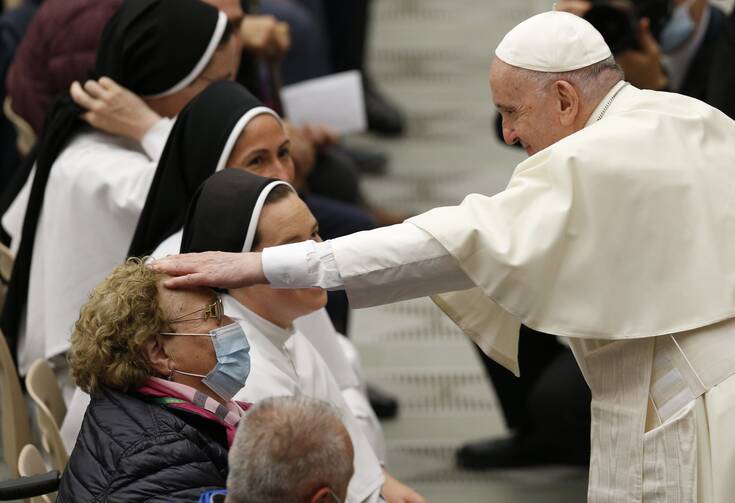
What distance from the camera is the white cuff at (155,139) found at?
4113 millimetres

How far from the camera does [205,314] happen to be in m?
2.86

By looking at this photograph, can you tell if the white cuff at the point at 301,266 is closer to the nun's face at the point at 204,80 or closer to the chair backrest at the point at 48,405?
the chair backrest at the point at 48,405

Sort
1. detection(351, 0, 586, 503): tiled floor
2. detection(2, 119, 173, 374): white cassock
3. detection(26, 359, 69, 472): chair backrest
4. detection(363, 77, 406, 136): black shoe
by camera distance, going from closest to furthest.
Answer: detection(26, 359, 69, 472): chair backrest
detection(2, 119, 173, 374): white cassock
detection(351, 0, 586, 503): tiled floor
detection(363, 77, 406, 136): black shoe

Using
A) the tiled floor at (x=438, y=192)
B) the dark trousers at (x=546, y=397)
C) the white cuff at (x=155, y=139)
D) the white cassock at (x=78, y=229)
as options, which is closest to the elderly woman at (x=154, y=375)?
the white cassock at (x=78, y=229)

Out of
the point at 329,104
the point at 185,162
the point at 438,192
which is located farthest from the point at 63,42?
the point at 438,192

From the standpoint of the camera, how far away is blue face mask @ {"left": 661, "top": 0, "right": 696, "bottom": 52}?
5352 mm

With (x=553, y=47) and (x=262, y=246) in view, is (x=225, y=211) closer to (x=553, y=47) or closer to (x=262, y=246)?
(x=262, y=246)

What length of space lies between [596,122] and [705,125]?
266 millimetres

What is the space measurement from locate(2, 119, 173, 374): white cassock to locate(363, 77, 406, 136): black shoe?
14.3ft

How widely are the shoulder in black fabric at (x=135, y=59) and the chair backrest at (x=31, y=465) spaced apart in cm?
102

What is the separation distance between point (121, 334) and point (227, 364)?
0.80ft

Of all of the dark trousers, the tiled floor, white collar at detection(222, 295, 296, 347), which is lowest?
the tiled floor

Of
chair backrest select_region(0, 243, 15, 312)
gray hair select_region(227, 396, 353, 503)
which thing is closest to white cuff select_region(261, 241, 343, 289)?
gray hair select_region(227, 396, 353, 503)

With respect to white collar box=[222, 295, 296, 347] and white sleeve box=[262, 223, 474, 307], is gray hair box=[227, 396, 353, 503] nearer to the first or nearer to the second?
white sleeve box=[262, 223, 474, 307]
